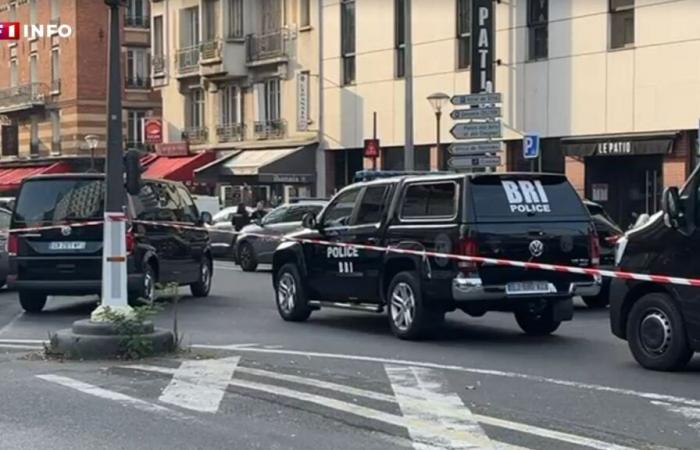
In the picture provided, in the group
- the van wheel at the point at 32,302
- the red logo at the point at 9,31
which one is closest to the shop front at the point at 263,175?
the red logo at the point at 9,31

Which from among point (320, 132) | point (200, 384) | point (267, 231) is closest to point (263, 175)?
point (320, 132)

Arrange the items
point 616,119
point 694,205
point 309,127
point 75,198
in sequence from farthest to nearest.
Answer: point 309,127, point 616,119, point 75,198, point 694,205

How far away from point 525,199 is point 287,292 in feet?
12.9

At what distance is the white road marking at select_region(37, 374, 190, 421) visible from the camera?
880 centimetres

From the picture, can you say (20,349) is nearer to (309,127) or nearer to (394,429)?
(394,429)

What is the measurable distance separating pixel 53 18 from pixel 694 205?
174ft

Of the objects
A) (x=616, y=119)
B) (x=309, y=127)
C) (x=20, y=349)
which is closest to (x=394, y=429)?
(x=20, y=349)

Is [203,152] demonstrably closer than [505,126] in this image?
No

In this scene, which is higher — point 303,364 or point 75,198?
point 75,198

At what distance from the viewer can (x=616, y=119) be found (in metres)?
28.5

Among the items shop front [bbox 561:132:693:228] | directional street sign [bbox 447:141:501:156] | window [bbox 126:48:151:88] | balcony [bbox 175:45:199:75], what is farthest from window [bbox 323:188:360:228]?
window [bbox 126:48:151:88]

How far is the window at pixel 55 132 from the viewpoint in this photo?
Result: 193 feet

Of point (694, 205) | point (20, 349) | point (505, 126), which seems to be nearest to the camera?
point (694, 205)

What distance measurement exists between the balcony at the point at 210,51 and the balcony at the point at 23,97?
63.1 feet
